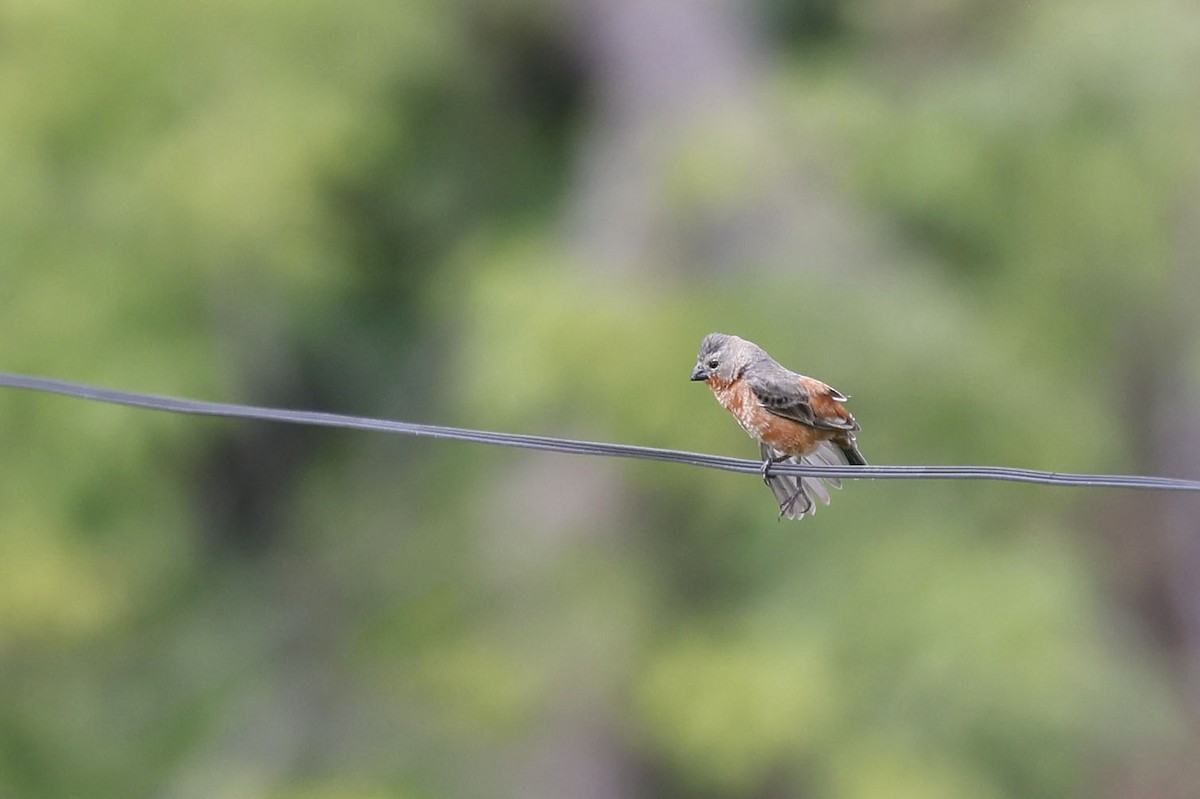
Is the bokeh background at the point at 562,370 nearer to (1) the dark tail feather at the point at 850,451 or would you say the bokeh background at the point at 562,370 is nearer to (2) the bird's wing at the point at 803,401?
(1) the dark tail feather at the point at 850,451

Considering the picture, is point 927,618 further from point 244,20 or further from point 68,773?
point 68,773

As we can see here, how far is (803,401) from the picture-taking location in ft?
15.3

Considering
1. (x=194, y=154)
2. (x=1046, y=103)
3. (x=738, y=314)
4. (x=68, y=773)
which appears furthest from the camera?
(x=68, y=773)

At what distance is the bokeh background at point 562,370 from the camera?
7.62m

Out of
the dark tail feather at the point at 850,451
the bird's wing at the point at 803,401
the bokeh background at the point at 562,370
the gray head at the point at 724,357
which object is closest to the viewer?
the bird's wing at the point at 803,401

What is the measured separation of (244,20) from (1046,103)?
4.50m

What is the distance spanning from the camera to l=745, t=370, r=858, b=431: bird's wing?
4664mm

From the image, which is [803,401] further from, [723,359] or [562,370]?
[562,370]

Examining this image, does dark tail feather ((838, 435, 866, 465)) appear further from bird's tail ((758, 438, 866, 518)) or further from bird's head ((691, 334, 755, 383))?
bird's head ((691, 334, 755, 383))

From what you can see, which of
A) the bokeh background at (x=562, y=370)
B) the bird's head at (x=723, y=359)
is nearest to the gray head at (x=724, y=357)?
the bird's head at (x=723, y=359)

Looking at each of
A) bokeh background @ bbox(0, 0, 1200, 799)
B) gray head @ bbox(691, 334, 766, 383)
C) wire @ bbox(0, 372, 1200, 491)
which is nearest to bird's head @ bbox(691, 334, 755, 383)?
gray head @ bbox(691, 334, 766, 383)

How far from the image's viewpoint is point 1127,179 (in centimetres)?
855

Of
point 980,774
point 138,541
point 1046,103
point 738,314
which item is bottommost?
point 138,541

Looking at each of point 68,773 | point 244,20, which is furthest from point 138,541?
point 244,20
